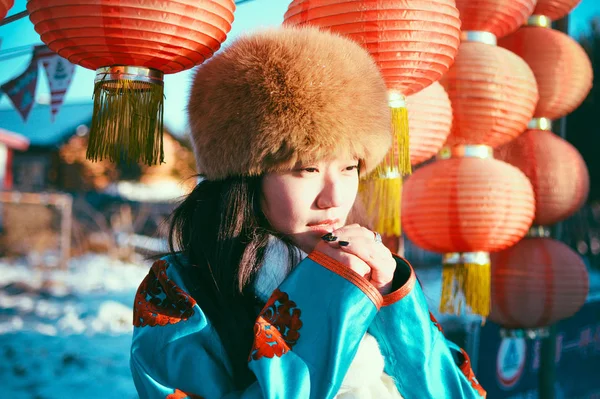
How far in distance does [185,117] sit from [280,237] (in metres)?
0.36

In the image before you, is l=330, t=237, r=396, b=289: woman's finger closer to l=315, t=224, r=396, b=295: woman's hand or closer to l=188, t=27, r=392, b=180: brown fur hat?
l=315, t=224, r=396, b=295: woman's hand

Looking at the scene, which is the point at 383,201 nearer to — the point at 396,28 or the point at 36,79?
the point at 396,28

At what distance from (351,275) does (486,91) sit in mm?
1211

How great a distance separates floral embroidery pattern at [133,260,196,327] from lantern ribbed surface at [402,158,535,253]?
1131 millimetres

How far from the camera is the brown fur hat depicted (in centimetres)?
110

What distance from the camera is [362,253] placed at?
42.7 inches

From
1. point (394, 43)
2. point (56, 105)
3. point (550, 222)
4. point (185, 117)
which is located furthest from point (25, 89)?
point (550, 222)

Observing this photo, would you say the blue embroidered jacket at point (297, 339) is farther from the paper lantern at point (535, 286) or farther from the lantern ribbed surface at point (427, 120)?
the paper lantern at point (535, 286)

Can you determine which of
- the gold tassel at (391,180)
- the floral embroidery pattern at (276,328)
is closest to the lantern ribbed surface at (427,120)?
the gold tassel at (391,180)

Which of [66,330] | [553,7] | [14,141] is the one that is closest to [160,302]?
[553,7]

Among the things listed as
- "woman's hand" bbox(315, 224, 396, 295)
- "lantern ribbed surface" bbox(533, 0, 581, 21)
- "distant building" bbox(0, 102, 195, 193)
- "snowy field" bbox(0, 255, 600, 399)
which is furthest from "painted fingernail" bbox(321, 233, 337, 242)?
"distant building" bbox(0, 102, 195, 193)

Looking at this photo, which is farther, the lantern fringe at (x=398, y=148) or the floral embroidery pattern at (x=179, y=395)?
the lantern fringe at (x=398, y=148)

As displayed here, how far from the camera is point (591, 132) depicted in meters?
3.69

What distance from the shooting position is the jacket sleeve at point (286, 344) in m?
1.00
